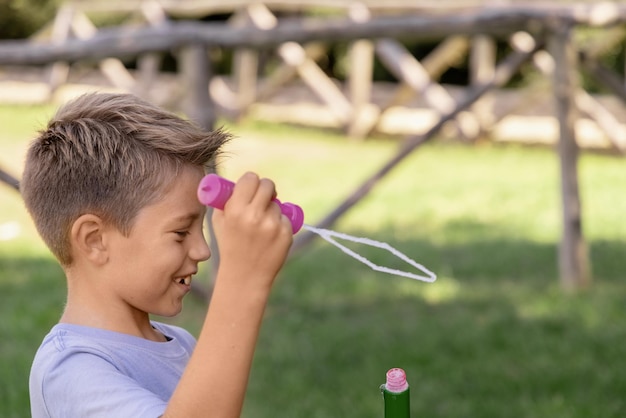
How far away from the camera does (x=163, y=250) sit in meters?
1.63

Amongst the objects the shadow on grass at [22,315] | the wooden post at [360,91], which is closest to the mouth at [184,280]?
the shadow on grass at [22,315]

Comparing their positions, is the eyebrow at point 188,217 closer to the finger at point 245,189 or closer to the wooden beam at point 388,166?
the finger at point 245,189

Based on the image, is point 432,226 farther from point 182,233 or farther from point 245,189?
point 245,189

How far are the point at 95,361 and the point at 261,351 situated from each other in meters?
3.40

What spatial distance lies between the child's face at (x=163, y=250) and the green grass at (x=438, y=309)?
0.45m

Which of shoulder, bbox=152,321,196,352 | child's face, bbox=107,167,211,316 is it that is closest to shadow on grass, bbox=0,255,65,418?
shoulder, bbox=152,321,196,352

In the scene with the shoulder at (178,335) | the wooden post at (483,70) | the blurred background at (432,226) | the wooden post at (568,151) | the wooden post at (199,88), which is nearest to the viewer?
the shoulder at (178,335)

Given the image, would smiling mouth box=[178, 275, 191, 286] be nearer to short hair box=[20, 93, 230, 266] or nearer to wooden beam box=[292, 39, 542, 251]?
short hair box=[20, 93, 230, 266]

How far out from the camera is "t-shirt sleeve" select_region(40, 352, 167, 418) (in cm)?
→ 149

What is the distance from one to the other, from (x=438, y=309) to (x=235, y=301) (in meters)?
4.31

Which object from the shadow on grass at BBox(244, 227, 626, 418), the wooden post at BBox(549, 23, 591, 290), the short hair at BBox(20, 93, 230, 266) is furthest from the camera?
the wooden post at BBox(549, 23, 591, 290)

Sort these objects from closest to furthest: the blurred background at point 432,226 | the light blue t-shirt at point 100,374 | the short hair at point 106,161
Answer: the light blue t-shirt at point 100,374, the short hair at point 106,161, the blurred background at point 432,226

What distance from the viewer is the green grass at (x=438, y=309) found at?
432cm

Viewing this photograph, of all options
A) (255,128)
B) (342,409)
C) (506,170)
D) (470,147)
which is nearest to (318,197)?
(506,170)
